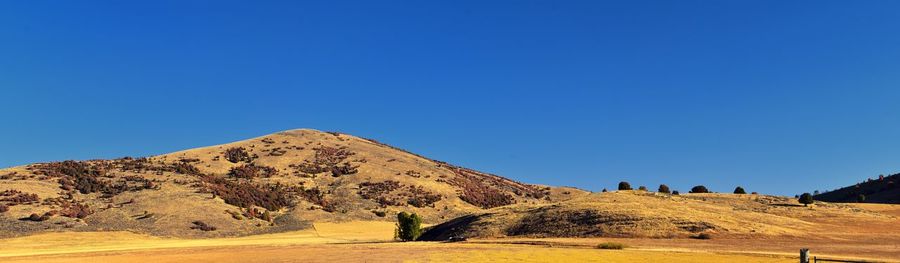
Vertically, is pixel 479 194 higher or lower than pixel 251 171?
lower

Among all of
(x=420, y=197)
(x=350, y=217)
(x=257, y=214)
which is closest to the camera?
(x=257, y=214)

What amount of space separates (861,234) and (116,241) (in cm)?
8566

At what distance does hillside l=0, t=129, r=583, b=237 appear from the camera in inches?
3191

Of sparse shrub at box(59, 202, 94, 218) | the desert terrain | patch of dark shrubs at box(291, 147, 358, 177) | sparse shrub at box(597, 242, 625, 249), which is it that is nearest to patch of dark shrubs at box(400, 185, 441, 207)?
the desert terrain

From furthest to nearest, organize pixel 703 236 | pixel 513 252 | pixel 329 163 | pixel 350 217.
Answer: pixel 329 163
pixel 350 217
pixel 703 236
pixel 513 252

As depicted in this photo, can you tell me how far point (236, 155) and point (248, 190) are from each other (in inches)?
1189

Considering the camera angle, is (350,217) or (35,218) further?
(350,217)

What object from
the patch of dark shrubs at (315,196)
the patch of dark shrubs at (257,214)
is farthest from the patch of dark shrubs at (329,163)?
the patch of dark shrubs at (257,214)

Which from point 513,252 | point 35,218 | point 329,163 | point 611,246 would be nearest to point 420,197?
point 329,163

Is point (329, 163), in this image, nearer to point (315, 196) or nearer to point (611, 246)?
point (315, 196)

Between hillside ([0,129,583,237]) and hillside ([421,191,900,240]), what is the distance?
32.9m

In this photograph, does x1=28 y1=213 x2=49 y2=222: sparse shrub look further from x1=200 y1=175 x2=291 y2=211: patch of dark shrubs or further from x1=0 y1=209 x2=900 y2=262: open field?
x1=200 y1=175 x2=291 y2=211: patch of dark shrubs

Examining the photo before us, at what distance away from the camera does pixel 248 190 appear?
108 meters

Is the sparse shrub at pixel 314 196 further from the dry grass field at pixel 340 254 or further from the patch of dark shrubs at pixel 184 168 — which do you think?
the dry grass field at pixel 340 254
